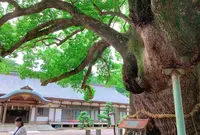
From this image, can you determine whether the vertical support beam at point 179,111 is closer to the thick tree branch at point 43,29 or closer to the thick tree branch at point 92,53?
the thick tree branch at point 43,29

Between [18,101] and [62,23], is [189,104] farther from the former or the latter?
[18,101]

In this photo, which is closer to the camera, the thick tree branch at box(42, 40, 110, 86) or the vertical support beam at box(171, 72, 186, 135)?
the vertical support beam at box(171, 72, 186, 135)

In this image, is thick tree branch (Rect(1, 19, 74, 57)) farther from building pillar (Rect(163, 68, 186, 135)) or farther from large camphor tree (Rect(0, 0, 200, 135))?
building pillar (Rect(163, 68, 186, 135))

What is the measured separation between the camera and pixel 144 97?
11.9 feet

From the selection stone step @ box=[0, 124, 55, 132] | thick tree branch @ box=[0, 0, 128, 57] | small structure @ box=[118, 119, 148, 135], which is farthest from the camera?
stone step @ box=[0, 124, 55, 132]

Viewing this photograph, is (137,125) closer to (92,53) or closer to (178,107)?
(178,107)

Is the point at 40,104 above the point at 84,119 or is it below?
above

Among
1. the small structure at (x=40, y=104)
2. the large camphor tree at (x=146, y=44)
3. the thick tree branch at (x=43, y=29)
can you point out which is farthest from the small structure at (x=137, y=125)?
the small structure at (x=40, y=104)

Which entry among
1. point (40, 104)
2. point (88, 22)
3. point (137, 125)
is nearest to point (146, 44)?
point (137, 125)

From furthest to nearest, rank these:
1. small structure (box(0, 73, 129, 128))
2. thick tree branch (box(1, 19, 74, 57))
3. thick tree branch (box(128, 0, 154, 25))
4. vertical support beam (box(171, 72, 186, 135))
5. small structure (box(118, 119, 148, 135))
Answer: small structure (box(0, 73, 129, 128))
thick tree branch (box(1, 19, 74, 57))
small structure (box(118, 119, 148, 135))
thick tree branch (box(128, 0, 154, 25))
vertical support beam (box(171, 72, 186, 135))

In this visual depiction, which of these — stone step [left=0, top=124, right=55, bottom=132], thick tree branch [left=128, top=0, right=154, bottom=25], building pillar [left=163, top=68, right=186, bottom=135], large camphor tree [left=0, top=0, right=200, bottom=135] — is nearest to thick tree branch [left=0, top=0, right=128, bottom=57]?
large camphor tree [left=0, top=0, right=200, bottom=135]

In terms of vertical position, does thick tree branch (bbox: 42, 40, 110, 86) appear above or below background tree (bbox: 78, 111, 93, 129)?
above

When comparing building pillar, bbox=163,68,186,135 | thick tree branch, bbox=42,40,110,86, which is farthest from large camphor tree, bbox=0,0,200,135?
building pillar, bbox=163,68,186,135

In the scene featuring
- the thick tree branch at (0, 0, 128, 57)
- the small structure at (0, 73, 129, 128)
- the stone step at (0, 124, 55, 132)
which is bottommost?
the stone step at (0, 124, 55, 132)
